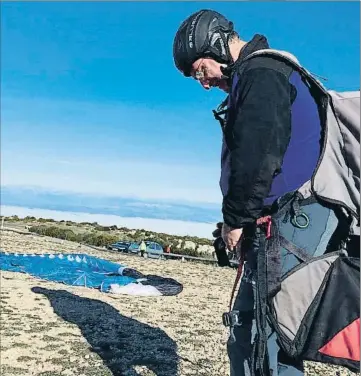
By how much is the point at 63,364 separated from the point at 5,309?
120 inches

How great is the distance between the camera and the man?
2355 mm

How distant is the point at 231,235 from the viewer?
2.59m

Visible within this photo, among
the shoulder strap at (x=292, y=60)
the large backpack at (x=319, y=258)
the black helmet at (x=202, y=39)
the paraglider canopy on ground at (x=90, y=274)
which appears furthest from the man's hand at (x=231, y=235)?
the paraglider canopy on ground at (x=90, y=274)

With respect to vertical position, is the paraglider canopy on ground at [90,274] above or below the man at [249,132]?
below

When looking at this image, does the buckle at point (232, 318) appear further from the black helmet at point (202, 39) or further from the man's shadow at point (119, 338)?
the man's shadow at point (119, 338)

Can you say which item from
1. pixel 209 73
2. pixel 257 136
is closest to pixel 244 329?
pixel 257 136

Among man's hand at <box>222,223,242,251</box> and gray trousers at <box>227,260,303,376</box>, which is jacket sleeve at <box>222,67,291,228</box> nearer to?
man's hand at <box>222,223,242,251</box>

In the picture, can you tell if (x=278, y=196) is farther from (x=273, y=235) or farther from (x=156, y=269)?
(x=156, y=269)

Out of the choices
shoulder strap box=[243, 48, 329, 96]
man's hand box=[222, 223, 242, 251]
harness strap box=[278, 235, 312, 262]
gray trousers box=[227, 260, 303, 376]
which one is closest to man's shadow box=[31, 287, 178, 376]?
gray trousers box=[227, 260, 303, 376]

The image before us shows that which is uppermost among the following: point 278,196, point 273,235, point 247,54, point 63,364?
point 247,54

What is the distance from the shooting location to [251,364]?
2.62 metres

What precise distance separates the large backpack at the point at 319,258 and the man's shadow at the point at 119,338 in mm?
3573

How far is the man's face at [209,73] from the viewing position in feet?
9.20

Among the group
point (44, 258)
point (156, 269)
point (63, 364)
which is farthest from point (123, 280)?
point (63, 364)
